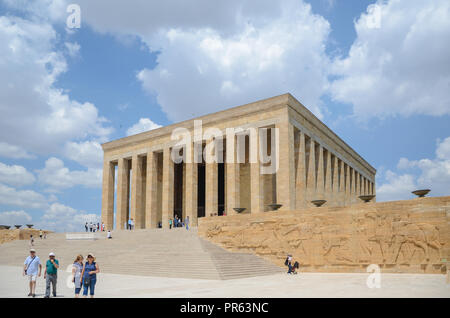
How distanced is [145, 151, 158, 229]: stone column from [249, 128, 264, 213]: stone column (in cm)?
967

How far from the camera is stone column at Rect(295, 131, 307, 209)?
2714 cm

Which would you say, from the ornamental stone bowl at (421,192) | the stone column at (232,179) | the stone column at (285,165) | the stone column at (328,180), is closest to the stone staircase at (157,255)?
the stone column at (232,179)

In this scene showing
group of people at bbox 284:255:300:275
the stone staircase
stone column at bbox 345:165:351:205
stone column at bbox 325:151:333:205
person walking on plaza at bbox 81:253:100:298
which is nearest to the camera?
person walking on plaza at bbox 81:253:100:298

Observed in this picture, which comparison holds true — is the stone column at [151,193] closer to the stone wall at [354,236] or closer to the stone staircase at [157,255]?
the stone staircase at [157,255]

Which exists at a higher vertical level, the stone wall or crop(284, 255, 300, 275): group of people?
the stone wall

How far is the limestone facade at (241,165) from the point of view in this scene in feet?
87.5

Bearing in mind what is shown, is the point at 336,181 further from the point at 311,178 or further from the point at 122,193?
the point at 122,193

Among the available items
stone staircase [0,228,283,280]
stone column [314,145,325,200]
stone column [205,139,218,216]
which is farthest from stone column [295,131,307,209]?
stone staircase [0,228,283,280]

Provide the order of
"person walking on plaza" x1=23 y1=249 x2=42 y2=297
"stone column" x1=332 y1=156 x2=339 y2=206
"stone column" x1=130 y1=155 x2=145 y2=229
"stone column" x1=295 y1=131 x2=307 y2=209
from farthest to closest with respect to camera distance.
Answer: "stone column" x1=130 y1=155 x2=145 y2=229 < "stone column" x1=332 y1=156 x2=339 y2=206 < "stone column" x1=295 y1=131 x2=307 y2=209 < "person walking on plaza" x1=23 y1=249 x2=42 y2=297

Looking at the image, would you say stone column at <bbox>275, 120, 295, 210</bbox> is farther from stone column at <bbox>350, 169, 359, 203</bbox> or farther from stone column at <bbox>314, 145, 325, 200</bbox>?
stone column at <bbox>350, 169, 359, 203</bbox>

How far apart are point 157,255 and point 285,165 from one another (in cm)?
1096

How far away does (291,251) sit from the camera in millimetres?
18969

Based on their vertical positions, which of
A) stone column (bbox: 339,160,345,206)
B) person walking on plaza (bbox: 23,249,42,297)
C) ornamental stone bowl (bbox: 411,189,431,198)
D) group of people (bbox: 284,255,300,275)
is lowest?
group of people (bbox: 284,255,300,275)
